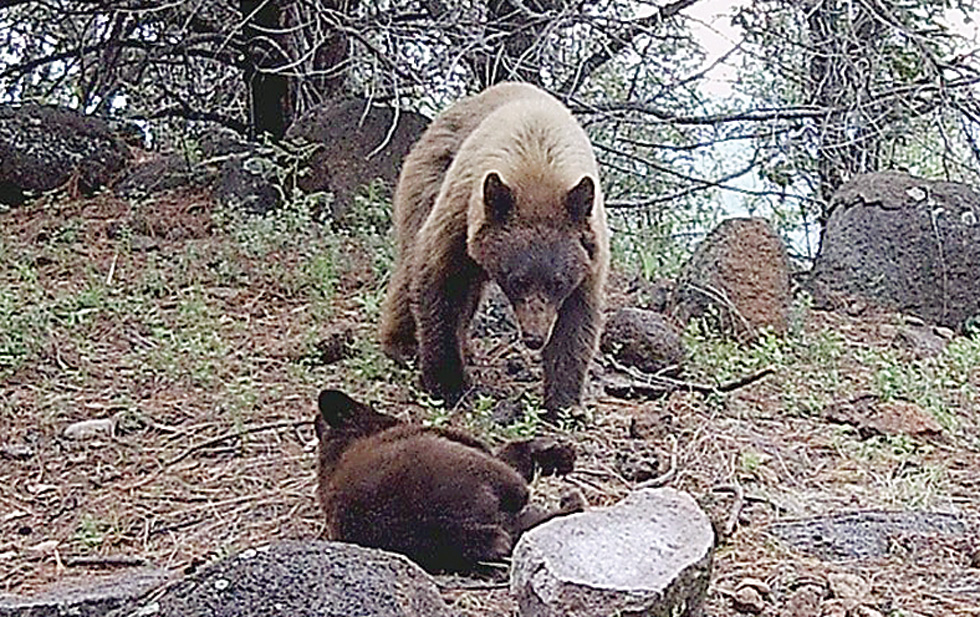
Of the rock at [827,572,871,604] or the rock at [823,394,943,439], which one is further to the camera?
the rock at [823,394,943,439]

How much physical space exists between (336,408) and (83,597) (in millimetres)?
918

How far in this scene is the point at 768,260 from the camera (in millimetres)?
7090

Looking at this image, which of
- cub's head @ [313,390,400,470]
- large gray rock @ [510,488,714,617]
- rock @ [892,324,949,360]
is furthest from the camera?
rock @ [892,324,949,360]

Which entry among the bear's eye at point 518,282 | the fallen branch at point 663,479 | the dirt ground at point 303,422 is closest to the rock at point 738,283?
the dirt ground at point 303,422

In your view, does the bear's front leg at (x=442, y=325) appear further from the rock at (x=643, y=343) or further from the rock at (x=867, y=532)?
the rock at (x=867, y=532)

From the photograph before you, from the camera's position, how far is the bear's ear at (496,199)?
4977 mm

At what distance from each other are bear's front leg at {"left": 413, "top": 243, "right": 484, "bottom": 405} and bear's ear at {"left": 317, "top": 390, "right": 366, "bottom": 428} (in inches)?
66.0

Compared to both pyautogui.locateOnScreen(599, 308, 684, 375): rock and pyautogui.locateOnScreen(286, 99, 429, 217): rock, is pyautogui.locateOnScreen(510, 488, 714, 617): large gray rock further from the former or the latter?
pyautogui.locateOnScreen(286, 99, 429, 217): rock

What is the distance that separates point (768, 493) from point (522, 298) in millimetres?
1178

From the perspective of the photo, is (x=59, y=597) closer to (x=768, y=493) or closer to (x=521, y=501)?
(x=521, y=501)

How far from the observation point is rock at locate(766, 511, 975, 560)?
3783 mm

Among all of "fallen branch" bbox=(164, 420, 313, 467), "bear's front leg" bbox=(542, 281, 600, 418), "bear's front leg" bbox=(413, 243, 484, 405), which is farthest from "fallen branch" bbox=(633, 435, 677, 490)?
"fallen branch" bbox=(164, 420, 313, 467)

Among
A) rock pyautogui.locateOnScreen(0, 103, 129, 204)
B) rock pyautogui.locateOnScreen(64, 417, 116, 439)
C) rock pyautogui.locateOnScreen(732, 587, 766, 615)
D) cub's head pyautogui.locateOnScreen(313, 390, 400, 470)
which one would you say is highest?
rock pyautogui.locateOnScreen(0, 103, 129, 204)

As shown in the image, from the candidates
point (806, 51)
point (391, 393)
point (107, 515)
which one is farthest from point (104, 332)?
point (806, 51)
